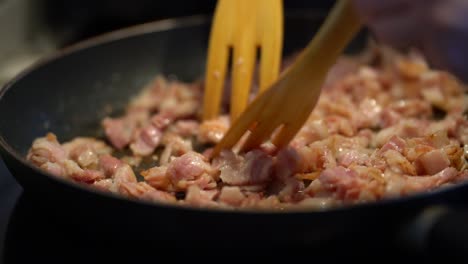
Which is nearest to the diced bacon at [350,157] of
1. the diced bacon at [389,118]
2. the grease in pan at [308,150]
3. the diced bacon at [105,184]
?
the grease in pan at [308,150]

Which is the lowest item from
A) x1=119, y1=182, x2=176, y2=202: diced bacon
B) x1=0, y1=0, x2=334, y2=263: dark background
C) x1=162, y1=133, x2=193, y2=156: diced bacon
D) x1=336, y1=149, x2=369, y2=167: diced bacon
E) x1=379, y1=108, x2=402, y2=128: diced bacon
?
x1=119, y1=182, x2=176, y2=202: diced bacon

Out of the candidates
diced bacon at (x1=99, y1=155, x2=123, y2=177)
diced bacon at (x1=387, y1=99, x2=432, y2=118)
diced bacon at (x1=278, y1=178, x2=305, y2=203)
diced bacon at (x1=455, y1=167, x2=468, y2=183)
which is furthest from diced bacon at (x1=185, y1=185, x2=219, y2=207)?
Result: diced bacon at (x1=387, y1=99, x2=432, y2=118)

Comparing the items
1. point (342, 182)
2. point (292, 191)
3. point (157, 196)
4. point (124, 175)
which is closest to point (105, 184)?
point (124, 175)

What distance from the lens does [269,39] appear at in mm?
1494

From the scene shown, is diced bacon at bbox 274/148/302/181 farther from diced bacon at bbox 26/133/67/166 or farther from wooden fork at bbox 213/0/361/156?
diced bacon at bbox 26/133/67/166

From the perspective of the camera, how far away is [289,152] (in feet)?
4.07

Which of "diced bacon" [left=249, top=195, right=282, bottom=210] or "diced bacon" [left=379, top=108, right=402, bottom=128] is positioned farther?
"diced bacon" [left=379, top=108, right=402, bottom=128]

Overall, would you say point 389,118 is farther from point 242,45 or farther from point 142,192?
point 142,192

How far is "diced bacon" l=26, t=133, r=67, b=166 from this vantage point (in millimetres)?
1351

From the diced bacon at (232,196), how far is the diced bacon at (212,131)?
31cm

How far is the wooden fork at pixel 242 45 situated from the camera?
149cm

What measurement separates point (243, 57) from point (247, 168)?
14.0 inches

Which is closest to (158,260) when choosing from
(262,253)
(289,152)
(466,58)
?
(262,253)

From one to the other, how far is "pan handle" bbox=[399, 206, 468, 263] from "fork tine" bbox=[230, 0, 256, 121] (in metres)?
Answer: 0.64
